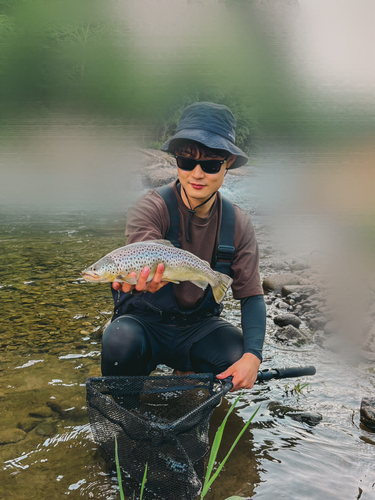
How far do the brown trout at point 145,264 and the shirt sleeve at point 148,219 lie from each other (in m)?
0.25

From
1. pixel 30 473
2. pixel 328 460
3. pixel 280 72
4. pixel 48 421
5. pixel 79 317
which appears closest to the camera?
pixel 30 473

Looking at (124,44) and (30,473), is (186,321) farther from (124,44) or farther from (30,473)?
(124,44)

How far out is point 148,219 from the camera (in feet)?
8.95

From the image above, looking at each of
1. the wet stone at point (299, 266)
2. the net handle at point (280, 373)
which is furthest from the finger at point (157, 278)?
the wet stone at point (299, 266)

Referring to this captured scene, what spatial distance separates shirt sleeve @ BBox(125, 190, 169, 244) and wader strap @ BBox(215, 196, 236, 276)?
0.38 metres

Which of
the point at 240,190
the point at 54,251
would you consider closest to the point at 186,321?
the point at 54,251

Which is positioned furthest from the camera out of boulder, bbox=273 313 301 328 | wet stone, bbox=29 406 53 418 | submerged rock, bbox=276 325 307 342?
boulder, bbox=273 313 301 328

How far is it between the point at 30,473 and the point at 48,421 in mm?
526

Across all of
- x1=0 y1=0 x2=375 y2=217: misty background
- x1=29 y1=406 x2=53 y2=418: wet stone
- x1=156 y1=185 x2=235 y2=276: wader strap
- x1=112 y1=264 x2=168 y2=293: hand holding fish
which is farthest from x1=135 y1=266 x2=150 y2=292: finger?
x1=0 y1=0 x2=375 y2=217: misty background

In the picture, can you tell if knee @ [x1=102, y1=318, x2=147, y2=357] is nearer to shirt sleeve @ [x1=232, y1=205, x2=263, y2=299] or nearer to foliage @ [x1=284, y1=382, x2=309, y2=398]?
shirt sleeve @ [x1=232, y1=205, x2=263, y2=299]

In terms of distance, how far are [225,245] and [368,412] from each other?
1.45 meters

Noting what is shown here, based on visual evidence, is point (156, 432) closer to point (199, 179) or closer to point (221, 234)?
point (221, 234)

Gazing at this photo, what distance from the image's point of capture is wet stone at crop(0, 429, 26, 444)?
2623 mm

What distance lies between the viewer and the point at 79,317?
486cm
